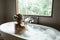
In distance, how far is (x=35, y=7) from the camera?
8.32ft

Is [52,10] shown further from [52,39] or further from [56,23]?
[52,39]

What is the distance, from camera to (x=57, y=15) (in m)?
2.16

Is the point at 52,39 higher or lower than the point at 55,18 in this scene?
lower

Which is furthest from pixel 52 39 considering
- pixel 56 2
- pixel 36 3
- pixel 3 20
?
pixel 3 20

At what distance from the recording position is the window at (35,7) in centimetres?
233

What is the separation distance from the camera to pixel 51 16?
2.23 m

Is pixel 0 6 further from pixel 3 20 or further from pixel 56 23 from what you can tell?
pixel 56 23

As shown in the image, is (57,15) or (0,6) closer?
(57,15)

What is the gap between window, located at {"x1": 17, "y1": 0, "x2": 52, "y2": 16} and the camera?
2.33 metres

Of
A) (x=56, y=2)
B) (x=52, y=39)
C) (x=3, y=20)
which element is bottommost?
(x=52, y=39)

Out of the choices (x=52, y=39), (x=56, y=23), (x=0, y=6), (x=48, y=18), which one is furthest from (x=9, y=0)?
(x=52, y=39)

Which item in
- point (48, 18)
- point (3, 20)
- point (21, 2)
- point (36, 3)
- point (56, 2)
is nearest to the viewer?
point (56, 2)

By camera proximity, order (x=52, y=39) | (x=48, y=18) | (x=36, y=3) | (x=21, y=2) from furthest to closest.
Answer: (x=21, y=2), (x=36, y=3), (x=48, y=18), (x=52, y=39)

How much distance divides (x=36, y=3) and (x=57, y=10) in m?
0.55
